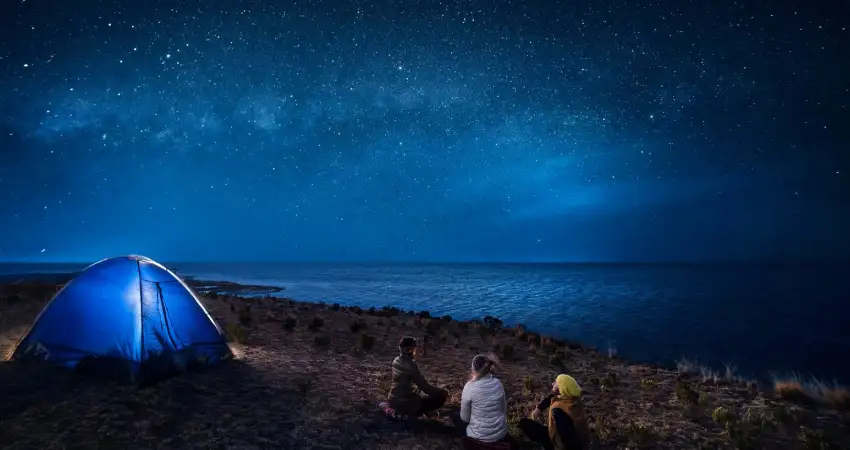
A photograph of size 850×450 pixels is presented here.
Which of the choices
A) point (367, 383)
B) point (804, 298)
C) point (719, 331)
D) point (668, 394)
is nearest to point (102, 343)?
point (367, 383)

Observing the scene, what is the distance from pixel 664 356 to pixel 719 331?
13.7 metres

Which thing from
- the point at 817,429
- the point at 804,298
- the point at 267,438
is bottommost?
the point at 804,298

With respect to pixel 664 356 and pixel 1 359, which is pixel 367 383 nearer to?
pixel 1 359

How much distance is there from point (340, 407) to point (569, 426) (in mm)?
4697

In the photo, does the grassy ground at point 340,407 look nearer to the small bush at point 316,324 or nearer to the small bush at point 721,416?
the small bush at point 721,416

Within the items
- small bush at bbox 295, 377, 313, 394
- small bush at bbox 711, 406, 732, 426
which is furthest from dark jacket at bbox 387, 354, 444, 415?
small bush at bbox 711, 406, 732, 426

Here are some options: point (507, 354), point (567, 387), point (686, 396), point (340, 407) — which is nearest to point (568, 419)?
point (567, 387)

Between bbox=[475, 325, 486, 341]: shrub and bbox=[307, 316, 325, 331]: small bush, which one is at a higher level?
bbox=[307, 316, 325, 331]: small bush

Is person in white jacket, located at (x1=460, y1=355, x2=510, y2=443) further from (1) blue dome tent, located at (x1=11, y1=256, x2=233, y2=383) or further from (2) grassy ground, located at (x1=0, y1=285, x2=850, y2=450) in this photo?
(1) blue dome tent, located at (x1=11, y1=256, x2=233, y2=383)

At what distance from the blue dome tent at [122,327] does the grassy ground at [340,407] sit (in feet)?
1.51

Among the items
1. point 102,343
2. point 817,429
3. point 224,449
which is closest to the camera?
point 224,449

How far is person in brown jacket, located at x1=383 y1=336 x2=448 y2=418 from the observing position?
7.39m

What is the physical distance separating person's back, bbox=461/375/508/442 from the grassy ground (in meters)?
1.15

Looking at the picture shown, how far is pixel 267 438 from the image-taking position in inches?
269
